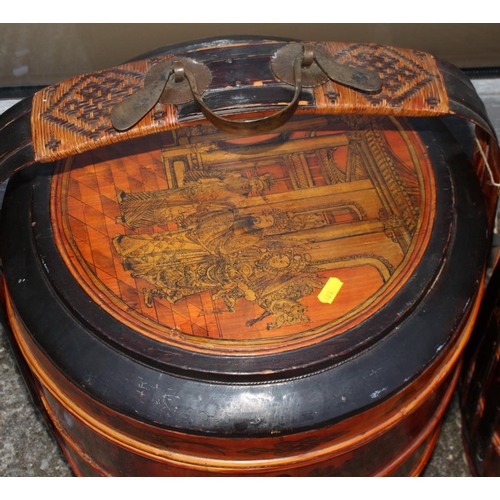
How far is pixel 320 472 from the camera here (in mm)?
1596

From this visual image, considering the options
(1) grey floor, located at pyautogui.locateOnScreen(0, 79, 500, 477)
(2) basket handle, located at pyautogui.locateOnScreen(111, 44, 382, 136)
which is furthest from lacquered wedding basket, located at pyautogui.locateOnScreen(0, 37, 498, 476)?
(1) grey floor, located at pyautogui.locateOnScreen(0, 79, 500, 477)

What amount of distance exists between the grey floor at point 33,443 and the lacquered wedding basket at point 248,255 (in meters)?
0.32

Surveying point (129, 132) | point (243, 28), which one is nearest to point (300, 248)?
point (129, 132)

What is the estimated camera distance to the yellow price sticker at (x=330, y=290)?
5.05 feet

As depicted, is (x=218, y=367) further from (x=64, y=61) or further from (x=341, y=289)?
(x=64, y=61)

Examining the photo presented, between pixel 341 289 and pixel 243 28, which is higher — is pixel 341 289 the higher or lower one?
the lower one

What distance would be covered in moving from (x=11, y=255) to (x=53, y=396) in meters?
0.32

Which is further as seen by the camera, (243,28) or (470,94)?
(243,28)

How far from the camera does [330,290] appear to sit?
1555mm

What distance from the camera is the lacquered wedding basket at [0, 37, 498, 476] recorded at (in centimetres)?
141

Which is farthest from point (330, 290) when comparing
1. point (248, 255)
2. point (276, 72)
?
point (276, 72)

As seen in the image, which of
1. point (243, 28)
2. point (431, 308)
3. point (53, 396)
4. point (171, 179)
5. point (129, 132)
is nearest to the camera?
point (129, 132)

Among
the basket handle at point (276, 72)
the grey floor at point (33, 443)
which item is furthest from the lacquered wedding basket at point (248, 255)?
the grey floor at point (33, 443)

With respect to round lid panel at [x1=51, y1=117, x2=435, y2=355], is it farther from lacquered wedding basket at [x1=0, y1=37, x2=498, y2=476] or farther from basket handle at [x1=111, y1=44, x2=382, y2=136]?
basket handle at [x1=111, y1=44, x2=382, y2=136]
